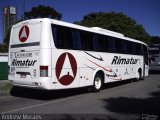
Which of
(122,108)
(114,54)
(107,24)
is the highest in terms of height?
(107,24)

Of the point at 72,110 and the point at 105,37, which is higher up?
the point at 105,37

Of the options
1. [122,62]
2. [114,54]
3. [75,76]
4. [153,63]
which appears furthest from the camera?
[153,63]

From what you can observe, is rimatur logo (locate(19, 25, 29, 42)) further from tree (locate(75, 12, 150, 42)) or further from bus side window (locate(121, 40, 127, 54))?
tree (locate(75, 12, 150, 42))

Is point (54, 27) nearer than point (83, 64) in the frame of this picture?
Yes

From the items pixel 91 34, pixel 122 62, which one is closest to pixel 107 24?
pixel 122 62

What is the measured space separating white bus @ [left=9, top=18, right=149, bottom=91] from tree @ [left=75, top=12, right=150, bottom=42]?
27046 millimetres

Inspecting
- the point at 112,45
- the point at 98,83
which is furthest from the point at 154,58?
the point at 98,83

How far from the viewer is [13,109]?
30.1 feet

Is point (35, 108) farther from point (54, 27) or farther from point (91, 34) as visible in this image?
point (91, 34)

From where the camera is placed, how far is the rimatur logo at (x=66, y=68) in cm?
1109

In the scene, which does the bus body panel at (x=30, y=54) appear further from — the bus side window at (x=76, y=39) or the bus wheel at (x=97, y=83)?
the bus wheel at (x=97, y=83)

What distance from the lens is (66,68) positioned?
11.5 meters

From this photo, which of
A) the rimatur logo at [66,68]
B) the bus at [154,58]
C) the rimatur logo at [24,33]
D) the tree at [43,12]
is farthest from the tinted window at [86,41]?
the tree at [43,12]

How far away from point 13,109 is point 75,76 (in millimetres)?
3628
